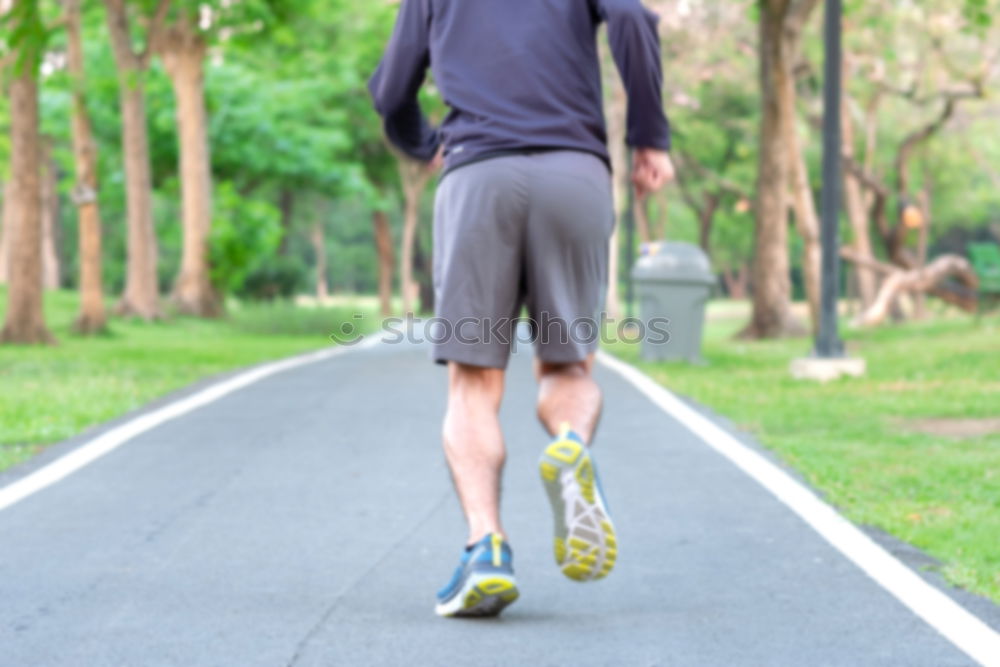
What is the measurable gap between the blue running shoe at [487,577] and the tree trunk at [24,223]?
1717 cm

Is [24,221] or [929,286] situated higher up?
[24,221]

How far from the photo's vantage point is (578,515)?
3869 mm

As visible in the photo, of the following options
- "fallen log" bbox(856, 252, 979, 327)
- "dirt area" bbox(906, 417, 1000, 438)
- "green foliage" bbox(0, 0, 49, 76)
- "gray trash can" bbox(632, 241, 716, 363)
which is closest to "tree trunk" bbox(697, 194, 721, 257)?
"fallen log" bbox(856, 252, 979, 327)

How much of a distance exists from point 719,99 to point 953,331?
23141mm

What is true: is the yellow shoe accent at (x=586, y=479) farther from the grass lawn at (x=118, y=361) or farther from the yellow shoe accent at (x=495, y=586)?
the grass lawn at (x=118, y=361)

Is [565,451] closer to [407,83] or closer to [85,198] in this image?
[407,83]

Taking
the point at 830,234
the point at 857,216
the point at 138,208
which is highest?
the point at 138,208

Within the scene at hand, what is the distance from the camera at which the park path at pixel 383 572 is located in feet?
12.7

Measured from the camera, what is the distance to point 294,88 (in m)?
37.2

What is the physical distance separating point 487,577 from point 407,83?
1.49m

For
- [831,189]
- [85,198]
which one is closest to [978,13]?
[831,189]

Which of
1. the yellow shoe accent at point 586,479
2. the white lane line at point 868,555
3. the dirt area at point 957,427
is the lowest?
the dirt area at point 957,427

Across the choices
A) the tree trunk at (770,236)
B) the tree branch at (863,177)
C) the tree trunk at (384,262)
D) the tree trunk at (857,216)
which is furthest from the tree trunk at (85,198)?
the tree trunk at (384,262)

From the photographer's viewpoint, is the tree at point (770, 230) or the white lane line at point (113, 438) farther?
the tree at point (770, 230)
